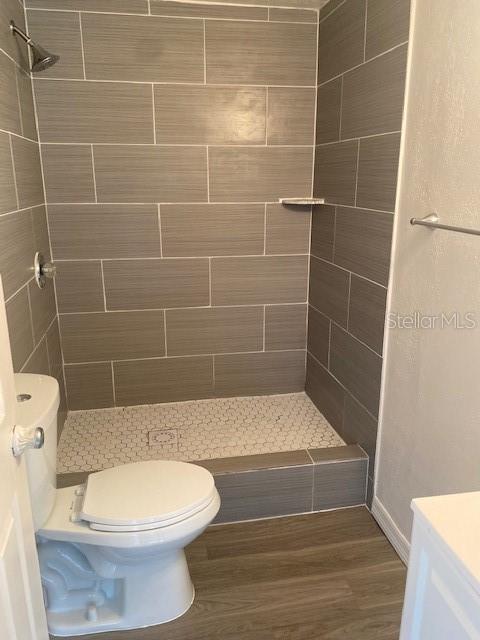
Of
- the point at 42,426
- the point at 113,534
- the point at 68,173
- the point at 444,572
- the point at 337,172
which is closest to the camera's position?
the point at 444,572

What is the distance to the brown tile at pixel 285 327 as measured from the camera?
287cm

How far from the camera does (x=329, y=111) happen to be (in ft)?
8.04

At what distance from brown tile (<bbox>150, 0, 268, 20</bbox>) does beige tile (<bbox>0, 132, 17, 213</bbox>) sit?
1.01 meters

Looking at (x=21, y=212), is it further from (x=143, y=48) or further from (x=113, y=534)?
(x=113, y=534)

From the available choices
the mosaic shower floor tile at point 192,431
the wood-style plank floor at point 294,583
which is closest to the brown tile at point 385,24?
the mosaic shower floor tile at point 192,431

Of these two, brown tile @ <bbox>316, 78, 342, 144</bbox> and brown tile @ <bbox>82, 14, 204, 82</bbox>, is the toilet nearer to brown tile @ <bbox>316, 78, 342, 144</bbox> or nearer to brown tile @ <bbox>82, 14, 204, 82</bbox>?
brown tile @ <bbox>82, 14, 204, 82</bbox>

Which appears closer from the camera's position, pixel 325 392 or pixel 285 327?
pixel 325 392

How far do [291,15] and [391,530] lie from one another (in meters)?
2.36

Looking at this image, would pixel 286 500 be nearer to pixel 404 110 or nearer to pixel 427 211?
pixel 427 211

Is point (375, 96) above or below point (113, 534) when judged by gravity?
above

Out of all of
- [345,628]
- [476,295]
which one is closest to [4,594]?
[345,628]

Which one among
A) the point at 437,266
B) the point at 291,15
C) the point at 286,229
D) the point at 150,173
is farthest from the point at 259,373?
the point at 291,15

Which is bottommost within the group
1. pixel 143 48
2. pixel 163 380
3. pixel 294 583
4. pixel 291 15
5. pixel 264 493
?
pixel 294 583

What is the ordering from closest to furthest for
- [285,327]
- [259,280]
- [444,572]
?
[444,572] → [259,280] → [285,327]
